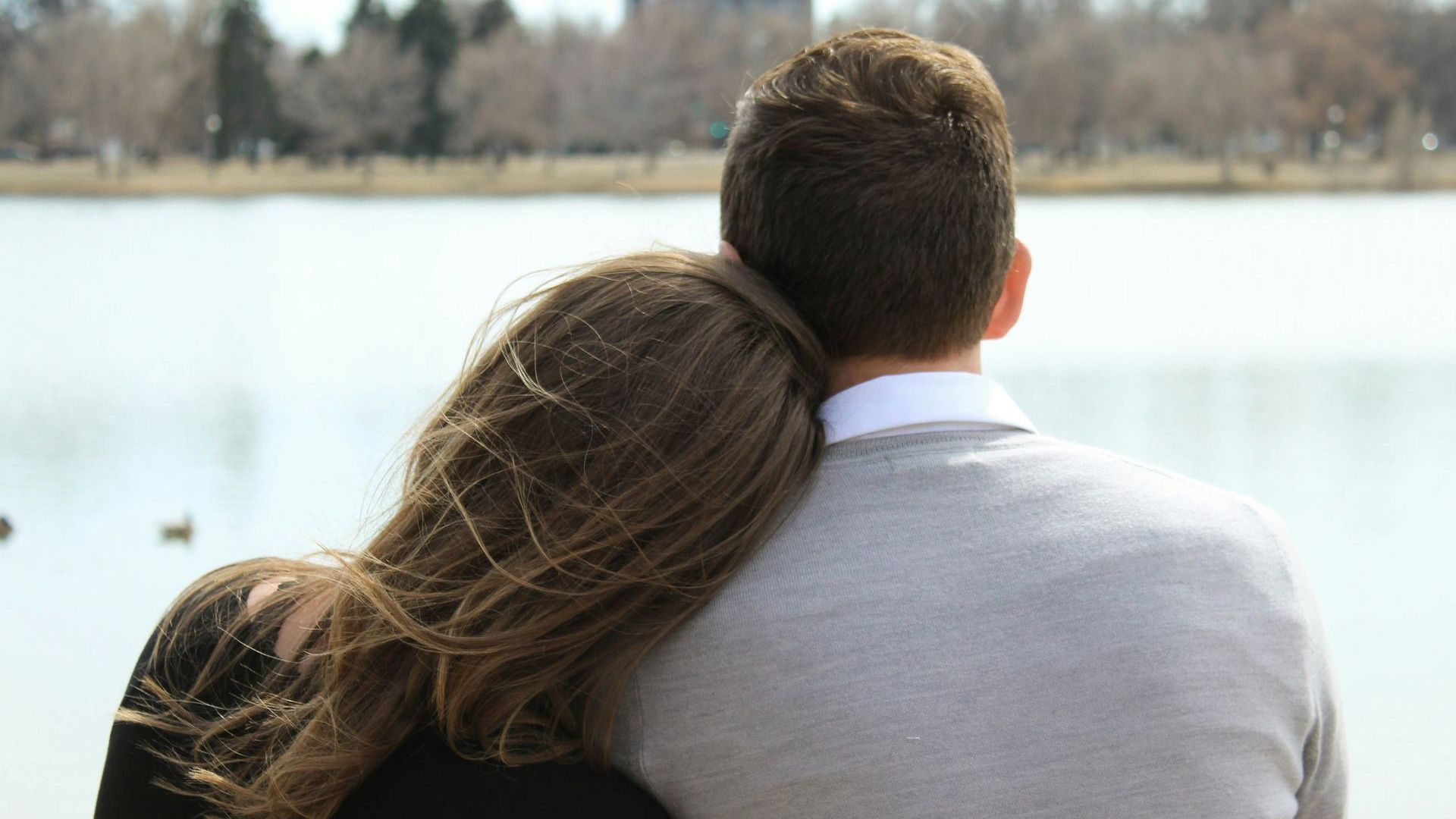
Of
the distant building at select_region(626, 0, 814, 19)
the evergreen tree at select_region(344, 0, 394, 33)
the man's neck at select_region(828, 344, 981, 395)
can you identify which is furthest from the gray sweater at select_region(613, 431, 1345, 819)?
the distant building at select_region(626, 0, 814, 19)

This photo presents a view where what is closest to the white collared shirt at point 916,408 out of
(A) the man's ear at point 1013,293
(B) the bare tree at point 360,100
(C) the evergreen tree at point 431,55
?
(A) the man's ear at point 1013,293

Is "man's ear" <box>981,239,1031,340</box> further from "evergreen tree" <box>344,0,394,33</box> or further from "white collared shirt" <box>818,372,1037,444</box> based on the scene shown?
"evergreen tree" <box>344,0,394,33</box>

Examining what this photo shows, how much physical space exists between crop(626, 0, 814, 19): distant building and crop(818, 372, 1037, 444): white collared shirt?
42254mm

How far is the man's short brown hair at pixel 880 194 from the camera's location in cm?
102

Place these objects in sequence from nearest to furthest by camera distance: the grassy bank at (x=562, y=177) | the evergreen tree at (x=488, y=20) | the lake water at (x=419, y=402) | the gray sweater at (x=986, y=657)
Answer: the gray sweater at (x=986, y=657) → the lake water at (x=419, y=402) → the grassy bank at (x=562, y=177) → the evergreen tree at (x=488, y=20)

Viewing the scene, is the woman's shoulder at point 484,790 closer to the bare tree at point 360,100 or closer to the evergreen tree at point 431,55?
the bare tree at point 360,100

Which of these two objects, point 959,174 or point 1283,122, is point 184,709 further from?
point 1283,122

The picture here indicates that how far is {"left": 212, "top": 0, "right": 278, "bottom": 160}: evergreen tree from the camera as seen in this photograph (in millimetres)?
35312

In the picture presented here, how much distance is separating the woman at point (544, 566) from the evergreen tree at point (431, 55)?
36.9m

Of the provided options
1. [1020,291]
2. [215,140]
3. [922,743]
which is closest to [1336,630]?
[1020,291]

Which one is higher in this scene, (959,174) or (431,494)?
(959,174)

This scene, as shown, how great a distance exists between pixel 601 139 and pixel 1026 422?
122 feet

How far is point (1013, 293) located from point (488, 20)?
41.1 meters

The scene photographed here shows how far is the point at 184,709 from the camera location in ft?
3.28
